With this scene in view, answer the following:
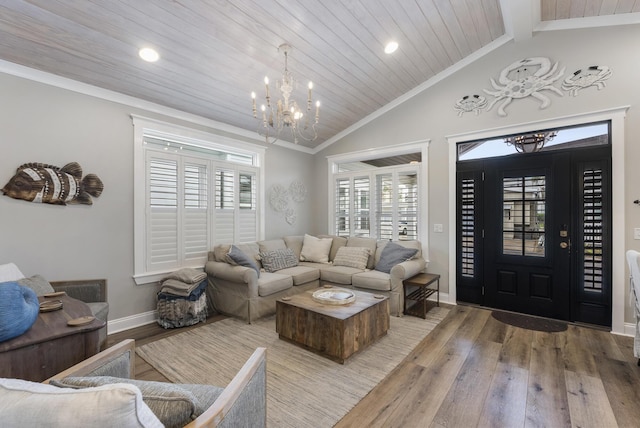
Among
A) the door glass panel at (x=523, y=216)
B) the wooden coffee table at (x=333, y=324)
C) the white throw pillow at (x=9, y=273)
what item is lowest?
the wooden coffee table at (x=333, y=324)

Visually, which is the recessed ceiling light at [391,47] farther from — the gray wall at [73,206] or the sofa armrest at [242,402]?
the sofa armrest at [242,402]

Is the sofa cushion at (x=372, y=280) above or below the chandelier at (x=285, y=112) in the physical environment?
below

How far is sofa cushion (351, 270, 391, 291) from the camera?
373cm

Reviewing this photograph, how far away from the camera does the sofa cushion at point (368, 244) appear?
447 cm

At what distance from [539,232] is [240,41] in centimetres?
415

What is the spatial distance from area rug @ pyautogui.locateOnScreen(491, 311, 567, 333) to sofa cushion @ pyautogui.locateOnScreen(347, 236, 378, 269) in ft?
5.68

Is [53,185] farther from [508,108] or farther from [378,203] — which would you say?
[508,108]

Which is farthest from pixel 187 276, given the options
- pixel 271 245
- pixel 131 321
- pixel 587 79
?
pixel 587 79

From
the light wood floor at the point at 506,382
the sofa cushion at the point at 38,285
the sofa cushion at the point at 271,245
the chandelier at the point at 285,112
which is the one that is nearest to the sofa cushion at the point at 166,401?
the light wood floor at the point at 506,382

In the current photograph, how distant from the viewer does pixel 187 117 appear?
382 centimetres

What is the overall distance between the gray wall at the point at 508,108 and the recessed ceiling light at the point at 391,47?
124 centimetres

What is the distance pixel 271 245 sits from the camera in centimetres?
458

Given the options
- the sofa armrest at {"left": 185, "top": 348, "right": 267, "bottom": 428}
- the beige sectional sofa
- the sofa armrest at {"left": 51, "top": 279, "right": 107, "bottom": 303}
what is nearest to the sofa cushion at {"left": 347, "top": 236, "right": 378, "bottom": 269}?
the beige sectional sofa

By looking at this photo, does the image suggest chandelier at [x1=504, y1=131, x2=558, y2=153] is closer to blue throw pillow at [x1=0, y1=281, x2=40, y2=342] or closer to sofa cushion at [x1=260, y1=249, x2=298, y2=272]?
sofa cushion at [x1=260, y1=249, x2=298, y2=272]
